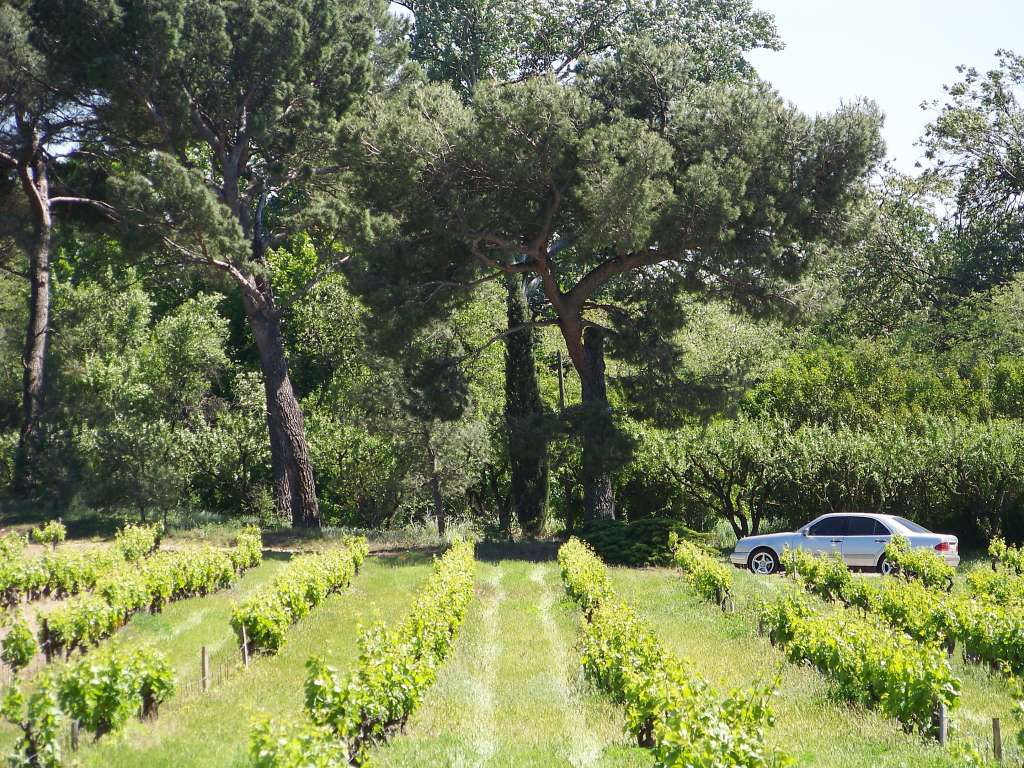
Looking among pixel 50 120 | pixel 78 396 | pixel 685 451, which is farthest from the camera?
pixel 78 396

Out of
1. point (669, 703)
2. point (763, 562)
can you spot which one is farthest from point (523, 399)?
point (669, 703)

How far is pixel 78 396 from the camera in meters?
33.7

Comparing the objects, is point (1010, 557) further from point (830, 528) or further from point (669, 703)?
point (669, 703)

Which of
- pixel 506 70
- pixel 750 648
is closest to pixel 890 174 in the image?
pixel 506 70

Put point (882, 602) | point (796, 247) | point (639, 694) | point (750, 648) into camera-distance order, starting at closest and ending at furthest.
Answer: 1. point (639, 694)
2. point (750, 648)
3. point (882, 602)
4. point (796, 247)

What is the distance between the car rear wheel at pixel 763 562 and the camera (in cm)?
2119

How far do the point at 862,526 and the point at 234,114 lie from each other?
18.0 m

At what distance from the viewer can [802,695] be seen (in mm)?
9852

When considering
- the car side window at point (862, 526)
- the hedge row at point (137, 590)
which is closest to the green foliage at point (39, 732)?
the hedge row at point (137, 590)

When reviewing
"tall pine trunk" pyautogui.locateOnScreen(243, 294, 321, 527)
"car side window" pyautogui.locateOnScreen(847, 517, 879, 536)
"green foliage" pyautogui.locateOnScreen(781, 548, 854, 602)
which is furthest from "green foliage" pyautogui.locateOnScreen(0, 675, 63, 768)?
"tall pine trunk" pyautogui.locateOnScreen(243, 294, 321, 527)

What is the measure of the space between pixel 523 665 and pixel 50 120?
21.1 m

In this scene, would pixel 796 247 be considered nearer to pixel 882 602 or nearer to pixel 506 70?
pixel 882 602

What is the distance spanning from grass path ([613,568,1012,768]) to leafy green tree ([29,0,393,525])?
42.2 ft

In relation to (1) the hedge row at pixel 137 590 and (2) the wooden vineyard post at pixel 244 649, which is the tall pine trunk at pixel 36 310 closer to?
(1) the hedge row at pixel 137 590
